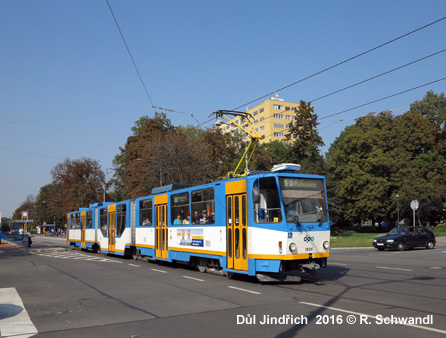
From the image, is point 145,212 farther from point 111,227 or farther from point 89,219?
point 89,219

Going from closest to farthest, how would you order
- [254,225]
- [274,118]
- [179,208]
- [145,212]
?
[254,225]
[179,208]
[145,212]
[274,118]

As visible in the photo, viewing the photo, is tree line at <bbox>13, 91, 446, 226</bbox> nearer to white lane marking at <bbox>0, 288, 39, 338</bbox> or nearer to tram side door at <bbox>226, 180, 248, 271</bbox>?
tram side door at <bbox>226, 180, 248, 271</bbox>

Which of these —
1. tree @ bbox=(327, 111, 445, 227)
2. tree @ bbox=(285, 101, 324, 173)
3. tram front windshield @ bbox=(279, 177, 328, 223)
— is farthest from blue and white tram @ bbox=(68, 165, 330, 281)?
tree @ bbox=(285, 101, 324, 173)

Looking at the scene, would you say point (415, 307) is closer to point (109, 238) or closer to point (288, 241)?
point (288, 241)

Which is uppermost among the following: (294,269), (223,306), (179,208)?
(179,208)

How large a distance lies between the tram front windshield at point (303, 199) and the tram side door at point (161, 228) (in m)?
7.68

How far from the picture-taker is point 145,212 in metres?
21.0

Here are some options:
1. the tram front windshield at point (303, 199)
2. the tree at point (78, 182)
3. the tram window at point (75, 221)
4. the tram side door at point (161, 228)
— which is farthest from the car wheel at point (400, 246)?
the tree at point (78, 182)

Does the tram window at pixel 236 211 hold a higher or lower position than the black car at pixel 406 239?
higher

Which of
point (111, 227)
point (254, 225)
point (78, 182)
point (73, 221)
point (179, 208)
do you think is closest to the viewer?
point (254, 225)

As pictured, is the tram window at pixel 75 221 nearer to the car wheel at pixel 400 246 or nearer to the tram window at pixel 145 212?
the tram window at pixel 145 212

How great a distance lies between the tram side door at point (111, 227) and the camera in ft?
82.8

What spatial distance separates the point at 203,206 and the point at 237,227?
2491 mm

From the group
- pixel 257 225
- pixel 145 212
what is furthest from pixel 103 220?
pixel 257 225
